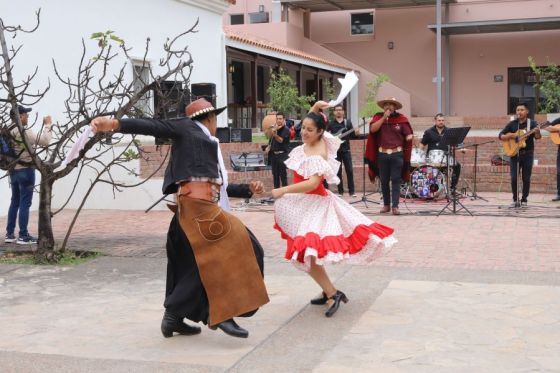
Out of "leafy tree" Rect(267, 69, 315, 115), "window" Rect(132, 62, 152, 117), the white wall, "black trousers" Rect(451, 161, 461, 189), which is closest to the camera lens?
"window" Rect(132, 62, 152, 117)

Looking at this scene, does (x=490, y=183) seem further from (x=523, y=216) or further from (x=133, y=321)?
(x=133, y=321)

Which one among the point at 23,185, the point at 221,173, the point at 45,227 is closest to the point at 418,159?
the point at 23,185

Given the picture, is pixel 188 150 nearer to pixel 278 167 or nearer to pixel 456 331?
pixel 456 331

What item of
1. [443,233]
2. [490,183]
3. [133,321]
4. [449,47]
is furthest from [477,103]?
[133,321]

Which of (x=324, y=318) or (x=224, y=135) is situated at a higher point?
(x=224, y=135)

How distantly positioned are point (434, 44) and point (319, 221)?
1141 inches

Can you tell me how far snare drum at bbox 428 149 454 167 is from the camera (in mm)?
14359

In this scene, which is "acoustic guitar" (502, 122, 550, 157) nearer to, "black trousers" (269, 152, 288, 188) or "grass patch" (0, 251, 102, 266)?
"black trousers" (269, 152, 288, 188)

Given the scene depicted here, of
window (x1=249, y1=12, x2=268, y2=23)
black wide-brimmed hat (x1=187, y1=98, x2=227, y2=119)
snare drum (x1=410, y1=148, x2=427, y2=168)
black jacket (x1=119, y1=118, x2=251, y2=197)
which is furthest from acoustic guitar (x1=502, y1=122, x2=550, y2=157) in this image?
window (x1=249, y1=12, x2=268, y2=23)

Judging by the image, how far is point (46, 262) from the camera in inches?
332

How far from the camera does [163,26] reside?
56.8 ft

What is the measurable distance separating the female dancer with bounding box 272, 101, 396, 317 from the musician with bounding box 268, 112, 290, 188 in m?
8.35

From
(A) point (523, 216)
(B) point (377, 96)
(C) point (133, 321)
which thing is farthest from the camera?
(B) point (377, 96)

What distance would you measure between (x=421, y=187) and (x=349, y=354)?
9911 millimetres
